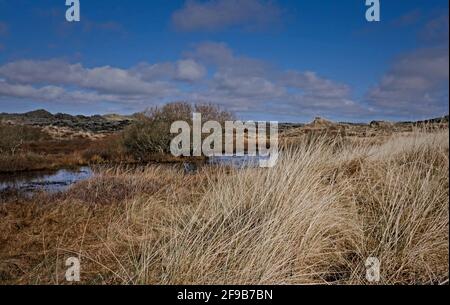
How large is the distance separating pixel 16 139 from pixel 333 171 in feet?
84.7

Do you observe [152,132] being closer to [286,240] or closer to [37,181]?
[37,181]

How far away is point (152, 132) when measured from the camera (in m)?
Answer: 26.1

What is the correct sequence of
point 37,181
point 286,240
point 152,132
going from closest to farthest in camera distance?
point 286,240
point 37,181
point 152,132

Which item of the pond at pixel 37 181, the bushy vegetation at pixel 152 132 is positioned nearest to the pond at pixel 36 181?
the pond at pixel 37 181

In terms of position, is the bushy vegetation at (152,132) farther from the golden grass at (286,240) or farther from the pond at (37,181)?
the golden grass at (286,240)

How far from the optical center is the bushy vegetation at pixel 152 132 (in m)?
26.2

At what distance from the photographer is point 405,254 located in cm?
318

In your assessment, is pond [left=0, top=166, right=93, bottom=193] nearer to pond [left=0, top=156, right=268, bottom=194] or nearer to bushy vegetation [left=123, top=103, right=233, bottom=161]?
pond [left=0, top=156, right=268, bottom=194]

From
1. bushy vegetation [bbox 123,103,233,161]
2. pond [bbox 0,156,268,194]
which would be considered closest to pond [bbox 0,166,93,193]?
pond [bbox 0,156,268,194]

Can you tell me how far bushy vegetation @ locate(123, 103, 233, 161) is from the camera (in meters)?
26.2

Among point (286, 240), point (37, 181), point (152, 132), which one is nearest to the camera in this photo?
point (286, 240)

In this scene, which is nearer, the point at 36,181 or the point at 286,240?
the point at 286,240

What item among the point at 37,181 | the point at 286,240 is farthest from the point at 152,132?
the point at 286,240

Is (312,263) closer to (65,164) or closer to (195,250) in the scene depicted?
(195,250)
